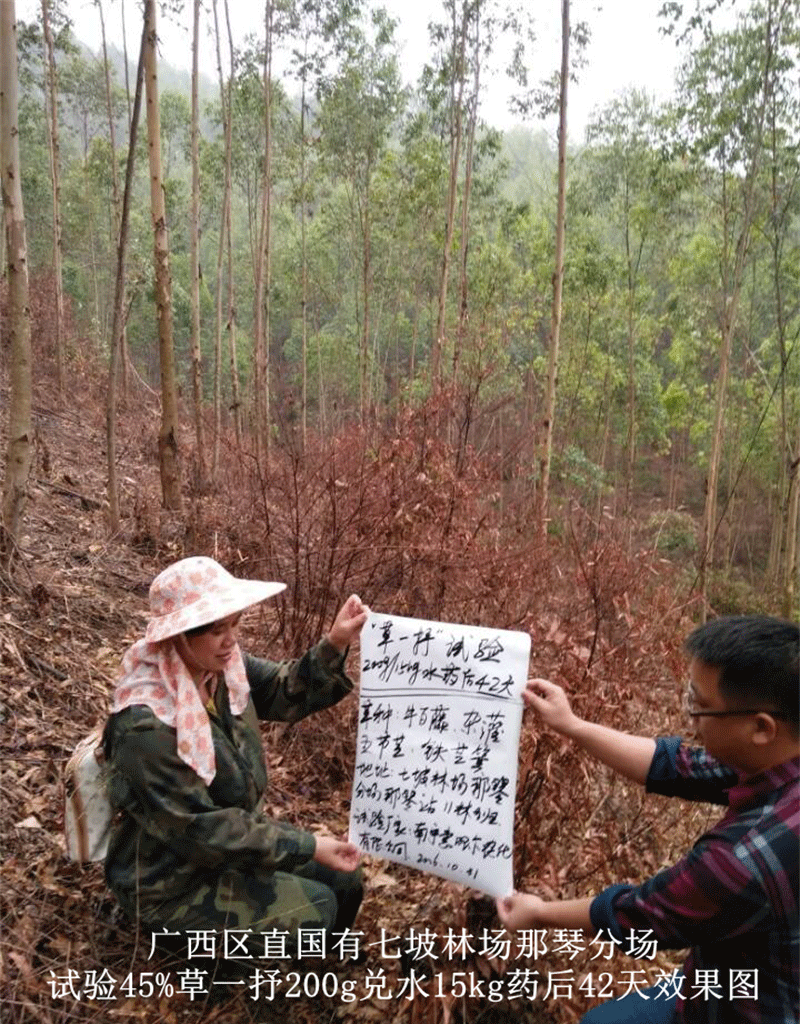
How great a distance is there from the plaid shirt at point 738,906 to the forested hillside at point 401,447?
77 centimetres

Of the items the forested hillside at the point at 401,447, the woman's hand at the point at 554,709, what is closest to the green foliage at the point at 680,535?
the forested hillside at the point at 401,447

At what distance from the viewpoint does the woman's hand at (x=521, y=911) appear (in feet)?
5.05

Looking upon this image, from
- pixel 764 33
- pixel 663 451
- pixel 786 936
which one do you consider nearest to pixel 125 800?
pixel 786 936

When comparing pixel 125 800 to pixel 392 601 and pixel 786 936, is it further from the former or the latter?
pixel 392 601

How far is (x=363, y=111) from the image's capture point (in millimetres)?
15438

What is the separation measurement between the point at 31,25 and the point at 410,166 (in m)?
7.74

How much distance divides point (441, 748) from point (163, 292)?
4724 mm

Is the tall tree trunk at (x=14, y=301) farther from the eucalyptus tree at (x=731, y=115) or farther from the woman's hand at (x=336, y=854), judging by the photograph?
the eucalyptus tree at (x=731, y=115)

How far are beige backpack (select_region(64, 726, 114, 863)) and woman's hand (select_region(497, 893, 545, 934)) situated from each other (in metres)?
1.06

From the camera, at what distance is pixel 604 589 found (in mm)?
3064

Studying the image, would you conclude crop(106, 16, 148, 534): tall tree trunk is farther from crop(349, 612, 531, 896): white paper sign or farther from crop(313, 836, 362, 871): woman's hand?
crop(313, 836, 362, 871): woman's hand

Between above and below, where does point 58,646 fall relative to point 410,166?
below

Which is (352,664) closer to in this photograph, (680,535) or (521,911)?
(521,911)

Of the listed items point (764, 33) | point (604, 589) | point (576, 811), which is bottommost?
point (576, 811)
